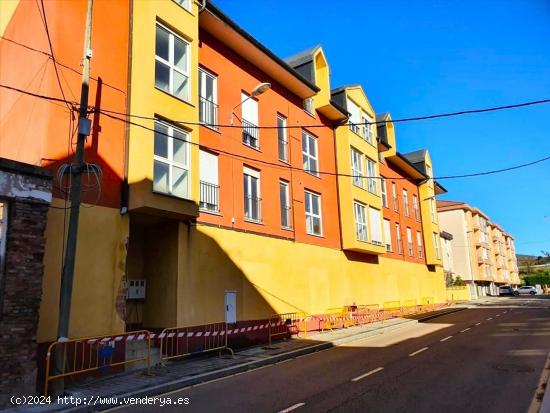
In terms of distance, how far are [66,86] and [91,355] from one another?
658 centimetres

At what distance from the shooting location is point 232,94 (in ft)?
55.9

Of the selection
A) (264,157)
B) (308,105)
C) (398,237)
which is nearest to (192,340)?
(264,157)

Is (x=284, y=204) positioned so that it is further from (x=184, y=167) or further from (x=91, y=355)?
(x=91, y=355)

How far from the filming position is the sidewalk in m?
8.64

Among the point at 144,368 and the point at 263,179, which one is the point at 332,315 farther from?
the point at 144,368

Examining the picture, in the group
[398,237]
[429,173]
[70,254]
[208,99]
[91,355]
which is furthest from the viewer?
[429,173]

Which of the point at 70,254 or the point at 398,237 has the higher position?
the point at 398,237

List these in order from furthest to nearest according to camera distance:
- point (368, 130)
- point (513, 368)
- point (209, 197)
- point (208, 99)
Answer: point (368, 130), point (208, 99), point (209, 197), point (513, 368)

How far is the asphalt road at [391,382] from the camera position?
24.6 feet

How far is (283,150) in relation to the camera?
19.6m

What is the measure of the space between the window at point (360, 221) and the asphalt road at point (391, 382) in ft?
32.1

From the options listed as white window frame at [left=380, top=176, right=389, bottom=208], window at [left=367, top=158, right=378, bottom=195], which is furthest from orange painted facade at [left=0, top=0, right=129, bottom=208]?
white window frame at [left=380, top=176, right=389, bottom=208]

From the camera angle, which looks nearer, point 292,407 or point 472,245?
point 292,407

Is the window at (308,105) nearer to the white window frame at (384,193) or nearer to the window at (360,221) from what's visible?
the window at (360,221)
